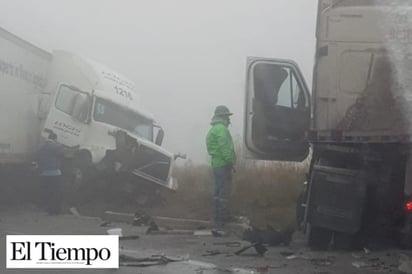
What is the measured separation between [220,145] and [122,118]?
16.8ft

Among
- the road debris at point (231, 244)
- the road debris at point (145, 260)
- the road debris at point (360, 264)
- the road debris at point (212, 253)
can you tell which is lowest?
the road debris at point (231, 244)

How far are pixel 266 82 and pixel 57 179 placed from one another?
15.9 ft

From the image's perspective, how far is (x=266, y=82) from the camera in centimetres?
928

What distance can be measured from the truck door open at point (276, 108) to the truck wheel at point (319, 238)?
146cm

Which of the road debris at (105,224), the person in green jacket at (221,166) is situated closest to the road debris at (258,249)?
the person in green jacket at (221,166)

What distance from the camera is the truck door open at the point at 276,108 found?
9.28 m

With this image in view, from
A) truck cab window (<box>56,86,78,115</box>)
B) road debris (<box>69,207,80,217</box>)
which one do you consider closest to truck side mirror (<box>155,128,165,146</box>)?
truck cab window (<box>56,86,78,115</box>)

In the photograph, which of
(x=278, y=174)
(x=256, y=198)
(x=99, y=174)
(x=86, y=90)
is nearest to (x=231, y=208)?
(x=256, y=198)

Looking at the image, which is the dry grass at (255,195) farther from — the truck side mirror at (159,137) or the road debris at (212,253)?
the road debris at (212,253)

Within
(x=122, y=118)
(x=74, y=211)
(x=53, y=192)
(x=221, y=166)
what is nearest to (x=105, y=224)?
(x=221, y=166)

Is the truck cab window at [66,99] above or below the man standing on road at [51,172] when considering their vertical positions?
above

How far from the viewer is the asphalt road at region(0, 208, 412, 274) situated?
669 cm

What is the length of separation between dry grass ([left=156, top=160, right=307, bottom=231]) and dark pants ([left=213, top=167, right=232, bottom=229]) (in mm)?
851

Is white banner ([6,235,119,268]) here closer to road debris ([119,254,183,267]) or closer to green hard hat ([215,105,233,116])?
road debris ([119,254,183,267])
